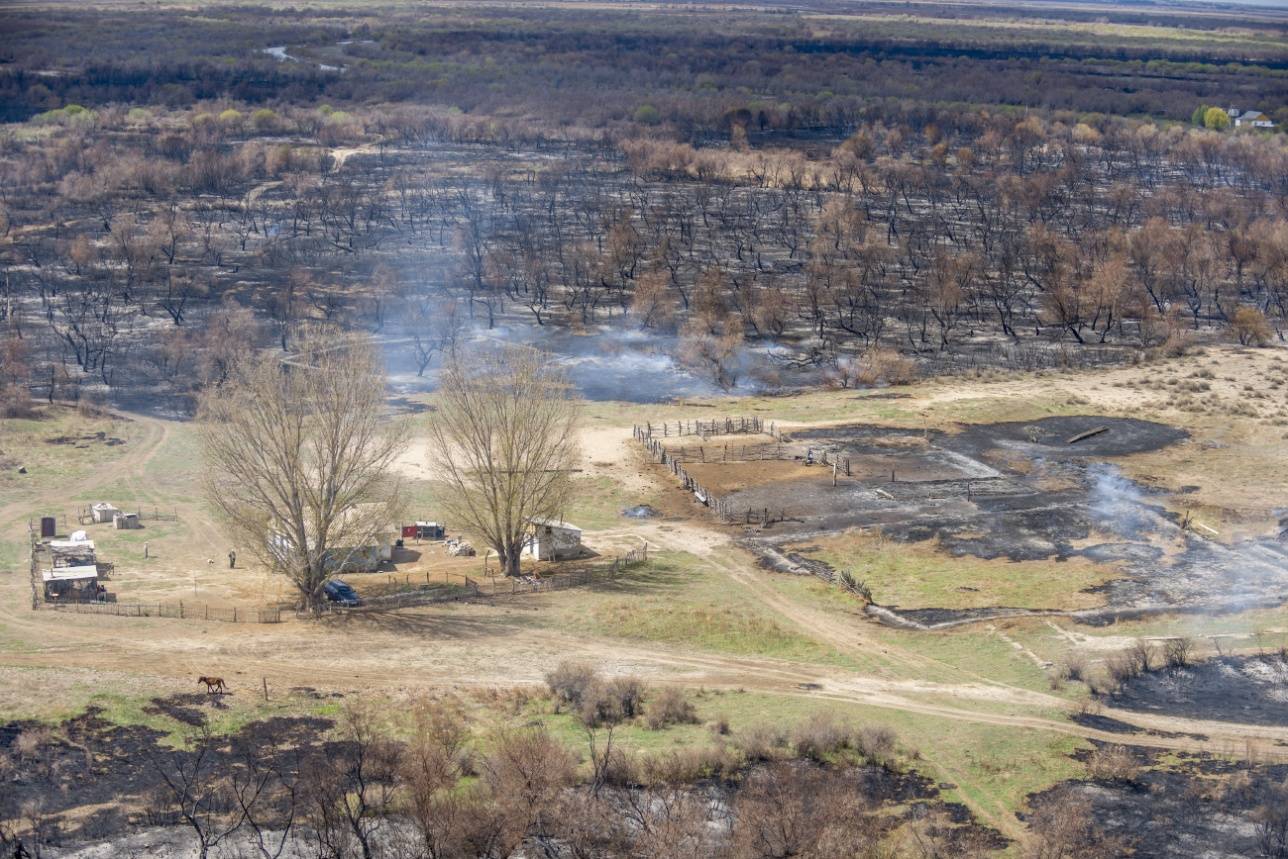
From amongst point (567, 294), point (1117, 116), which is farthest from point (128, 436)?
point (1117, 116)

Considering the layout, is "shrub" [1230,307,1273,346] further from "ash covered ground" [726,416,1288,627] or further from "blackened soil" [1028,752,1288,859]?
"blackened soil" [1028,752,1288,859]

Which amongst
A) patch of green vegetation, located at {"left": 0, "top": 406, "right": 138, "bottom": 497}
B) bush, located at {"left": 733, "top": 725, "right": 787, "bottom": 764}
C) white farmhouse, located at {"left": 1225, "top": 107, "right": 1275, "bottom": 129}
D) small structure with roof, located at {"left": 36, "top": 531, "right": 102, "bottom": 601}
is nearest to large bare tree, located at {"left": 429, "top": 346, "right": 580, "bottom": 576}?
small structure with roof, located at {"left": 36, "top": 531, "right": 102, "bottom": 601}

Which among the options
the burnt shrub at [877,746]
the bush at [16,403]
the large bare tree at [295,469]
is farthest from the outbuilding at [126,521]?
the burnt shrub at [877,746]

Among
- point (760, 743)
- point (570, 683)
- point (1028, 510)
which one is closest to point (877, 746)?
point (760, 743)

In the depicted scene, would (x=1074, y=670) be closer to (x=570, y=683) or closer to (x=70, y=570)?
(x=570, y=683)

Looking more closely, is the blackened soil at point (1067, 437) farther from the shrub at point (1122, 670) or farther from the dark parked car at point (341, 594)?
the dark parked car at point (341, 594)

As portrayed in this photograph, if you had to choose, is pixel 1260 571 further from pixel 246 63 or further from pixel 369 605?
pixel 246 63
